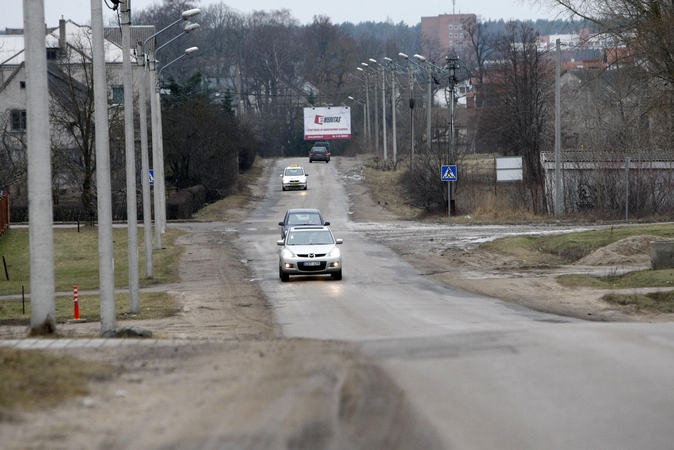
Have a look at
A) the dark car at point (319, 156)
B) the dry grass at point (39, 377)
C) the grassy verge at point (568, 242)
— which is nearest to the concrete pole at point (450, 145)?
the grassy verge at point (568, 242)

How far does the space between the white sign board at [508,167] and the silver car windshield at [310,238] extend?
22833 mm

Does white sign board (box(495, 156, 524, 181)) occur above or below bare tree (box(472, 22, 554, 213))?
below

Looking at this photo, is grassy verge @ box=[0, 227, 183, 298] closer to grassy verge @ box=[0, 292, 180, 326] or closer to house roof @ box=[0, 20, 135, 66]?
grassy verge @ box=[0, 292, 180, 326]

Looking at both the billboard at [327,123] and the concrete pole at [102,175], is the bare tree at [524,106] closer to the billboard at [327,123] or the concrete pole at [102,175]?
the billboard at [327,123]

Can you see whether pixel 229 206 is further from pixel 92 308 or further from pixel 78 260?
pixel 92 308

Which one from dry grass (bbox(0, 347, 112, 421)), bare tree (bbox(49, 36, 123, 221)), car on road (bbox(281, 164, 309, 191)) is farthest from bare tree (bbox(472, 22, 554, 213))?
dry grass (bbox(0, 347, 112, 421))

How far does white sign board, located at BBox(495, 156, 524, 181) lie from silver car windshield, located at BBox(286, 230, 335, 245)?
2283 cm

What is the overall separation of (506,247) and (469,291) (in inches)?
391

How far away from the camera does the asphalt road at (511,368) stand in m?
7.04

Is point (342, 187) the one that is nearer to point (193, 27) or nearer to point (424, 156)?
point (424, 156)

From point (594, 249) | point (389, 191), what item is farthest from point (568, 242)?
point (389, 191)

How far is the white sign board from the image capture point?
4625cm

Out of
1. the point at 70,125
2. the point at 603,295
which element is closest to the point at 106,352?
the point at 603,295

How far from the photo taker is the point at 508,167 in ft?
152
